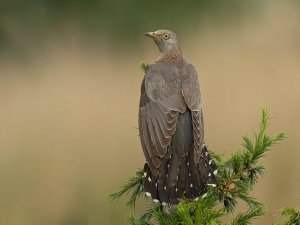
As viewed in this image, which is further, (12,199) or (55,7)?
(55,7)

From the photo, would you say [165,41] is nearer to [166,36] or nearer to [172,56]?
[166,36]

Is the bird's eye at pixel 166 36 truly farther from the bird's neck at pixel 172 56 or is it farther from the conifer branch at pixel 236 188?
the conifer branch at pixel 236 188

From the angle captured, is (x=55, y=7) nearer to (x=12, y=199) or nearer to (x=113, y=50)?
(x=113, y=50)

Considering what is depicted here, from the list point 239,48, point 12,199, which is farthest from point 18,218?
point 239,48

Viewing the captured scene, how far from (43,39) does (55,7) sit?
24 centimetres

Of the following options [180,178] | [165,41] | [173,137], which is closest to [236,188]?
[180,178]

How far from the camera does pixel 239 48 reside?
4578mm

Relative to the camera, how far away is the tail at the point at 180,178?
7.59ft

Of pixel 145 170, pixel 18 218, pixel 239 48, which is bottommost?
pixel 18 218

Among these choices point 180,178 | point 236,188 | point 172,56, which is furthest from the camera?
point 172,56

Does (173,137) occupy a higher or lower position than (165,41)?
lower

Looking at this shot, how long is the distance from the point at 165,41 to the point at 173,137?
79 centimetres

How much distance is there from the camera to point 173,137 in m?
2.57

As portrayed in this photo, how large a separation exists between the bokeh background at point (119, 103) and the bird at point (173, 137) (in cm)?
124
